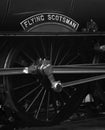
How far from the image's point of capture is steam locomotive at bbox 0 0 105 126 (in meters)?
4.29

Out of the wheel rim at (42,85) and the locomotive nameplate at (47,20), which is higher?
the locomotive nameplate at (47,20)

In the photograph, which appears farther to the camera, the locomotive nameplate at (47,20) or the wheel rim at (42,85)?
the wheel rim at (42,85)

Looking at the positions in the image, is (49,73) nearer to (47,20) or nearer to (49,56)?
(49,56)

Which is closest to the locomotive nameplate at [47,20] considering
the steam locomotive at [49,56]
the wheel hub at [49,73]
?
the steam locomotive at [49,56]

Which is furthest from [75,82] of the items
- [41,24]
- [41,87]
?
[41,24]

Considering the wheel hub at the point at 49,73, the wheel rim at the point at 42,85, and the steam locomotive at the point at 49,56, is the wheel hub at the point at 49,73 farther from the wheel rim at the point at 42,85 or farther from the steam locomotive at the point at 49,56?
the wheel rim at the point at 42,85

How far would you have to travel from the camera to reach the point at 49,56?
186 inches

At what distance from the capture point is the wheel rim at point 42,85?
4.55 meters

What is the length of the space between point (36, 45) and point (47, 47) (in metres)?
0.15

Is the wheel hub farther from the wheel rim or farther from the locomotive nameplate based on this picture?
the locomotive nameplate

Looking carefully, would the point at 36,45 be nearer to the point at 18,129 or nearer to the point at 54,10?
the point at 54,10

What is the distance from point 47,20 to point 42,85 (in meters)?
0.84

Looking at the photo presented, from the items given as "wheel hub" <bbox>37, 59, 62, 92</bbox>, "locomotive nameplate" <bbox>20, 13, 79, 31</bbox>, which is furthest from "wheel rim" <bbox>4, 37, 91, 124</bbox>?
"locomotive nameplate" <bbox>20, 13, 79, 31</bbox>

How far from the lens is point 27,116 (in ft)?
15.2
